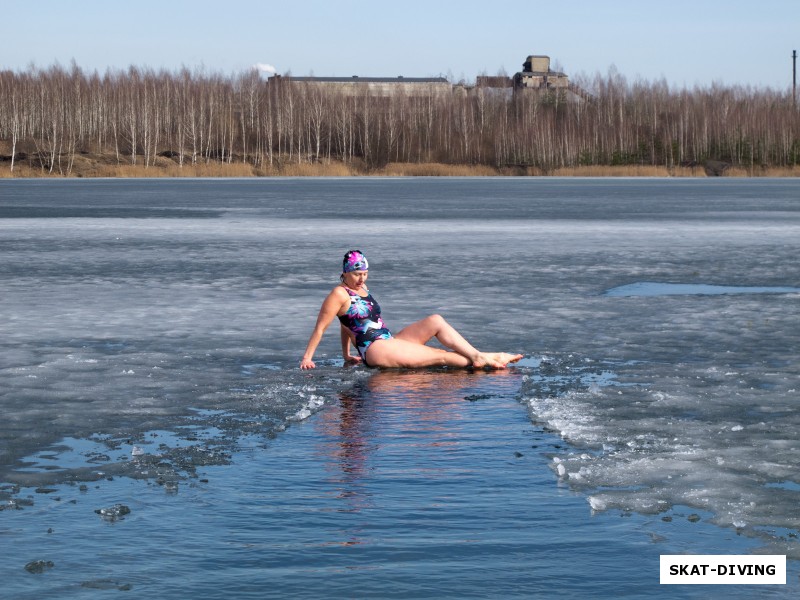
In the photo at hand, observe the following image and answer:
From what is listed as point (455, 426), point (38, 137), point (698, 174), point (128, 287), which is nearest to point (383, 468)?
point (455, 426)

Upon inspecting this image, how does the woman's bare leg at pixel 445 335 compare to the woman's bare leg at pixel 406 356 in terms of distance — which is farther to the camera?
the woman's bare leg at pixel 406 356

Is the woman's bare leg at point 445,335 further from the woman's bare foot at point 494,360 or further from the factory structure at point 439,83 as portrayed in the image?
the factory structure at point 439,83

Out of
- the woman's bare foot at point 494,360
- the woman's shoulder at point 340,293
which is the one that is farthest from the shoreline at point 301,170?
the woman's bare foot at point 494,360

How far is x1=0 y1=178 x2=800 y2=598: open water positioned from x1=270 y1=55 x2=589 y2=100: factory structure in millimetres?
126568

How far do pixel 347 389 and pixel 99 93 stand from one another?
128444mm

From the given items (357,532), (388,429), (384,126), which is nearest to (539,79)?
(384,126)

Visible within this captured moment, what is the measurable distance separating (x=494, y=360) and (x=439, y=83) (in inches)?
5644

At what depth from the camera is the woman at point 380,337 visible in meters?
10.7

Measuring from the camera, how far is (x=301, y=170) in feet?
391

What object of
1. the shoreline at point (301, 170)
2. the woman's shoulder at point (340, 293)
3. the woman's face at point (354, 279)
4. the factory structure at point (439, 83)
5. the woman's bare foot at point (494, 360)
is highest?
the factory structure at point (439, 83)

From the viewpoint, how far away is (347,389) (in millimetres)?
9852

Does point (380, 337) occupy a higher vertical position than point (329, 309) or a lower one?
lower

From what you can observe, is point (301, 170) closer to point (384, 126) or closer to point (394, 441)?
point (384, 126)

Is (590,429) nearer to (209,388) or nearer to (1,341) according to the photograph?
(209,388)
